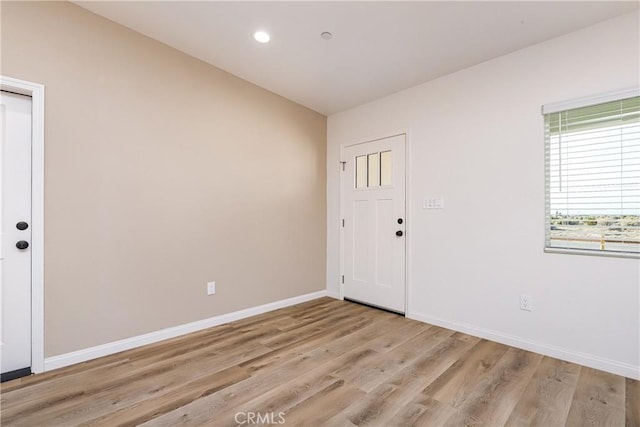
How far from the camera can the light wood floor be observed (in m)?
1.68

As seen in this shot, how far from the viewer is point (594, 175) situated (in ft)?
7.52

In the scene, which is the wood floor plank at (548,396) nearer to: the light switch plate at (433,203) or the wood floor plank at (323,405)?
the wood floor plank at (323,405)

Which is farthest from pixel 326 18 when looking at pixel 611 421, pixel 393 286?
pixel 611 421

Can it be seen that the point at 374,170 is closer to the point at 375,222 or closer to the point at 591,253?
the point at 375,222

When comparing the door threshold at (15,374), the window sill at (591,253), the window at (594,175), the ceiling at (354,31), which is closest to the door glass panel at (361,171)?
the ceiling at (354,31)

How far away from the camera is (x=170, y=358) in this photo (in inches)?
91.9

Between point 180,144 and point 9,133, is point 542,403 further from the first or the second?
point 9,133

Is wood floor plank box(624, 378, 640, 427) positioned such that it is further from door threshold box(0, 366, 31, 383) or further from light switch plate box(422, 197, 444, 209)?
door threshold box(0, 366, 31, 383)

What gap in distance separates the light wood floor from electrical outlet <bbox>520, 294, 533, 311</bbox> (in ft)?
1.18

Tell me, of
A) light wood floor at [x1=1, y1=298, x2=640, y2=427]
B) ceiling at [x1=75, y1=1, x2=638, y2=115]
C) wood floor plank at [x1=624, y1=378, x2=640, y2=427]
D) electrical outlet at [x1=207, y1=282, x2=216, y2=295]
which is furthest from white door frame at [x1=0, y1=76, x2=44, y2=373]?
wood floor plank at [x1=624, y1=378, x2=640, y2=427]

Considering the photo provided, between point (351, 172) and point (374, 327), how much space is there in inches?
77.7

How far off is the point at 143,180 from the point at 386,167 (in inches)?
101

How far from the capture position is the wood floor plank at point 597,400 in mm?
1675

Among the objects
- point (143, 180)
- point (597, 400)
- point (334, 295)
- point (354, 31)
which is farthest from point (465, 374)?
point (143, 180)
